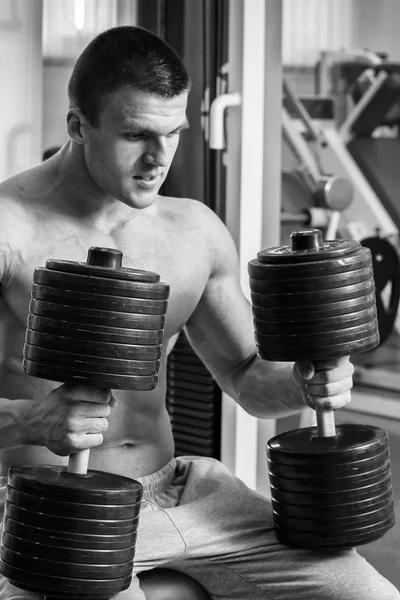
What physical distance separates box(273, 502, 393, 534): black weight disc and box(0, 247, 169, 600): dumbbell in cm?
28

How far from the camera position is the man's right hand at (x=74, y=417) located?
1.23 metres

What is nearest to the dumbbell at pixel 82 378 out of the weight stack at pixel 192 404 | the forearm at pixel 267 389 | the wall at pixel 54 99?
the forearm at pixel 267 389

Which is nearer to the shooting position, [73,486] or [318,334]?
[73,486]

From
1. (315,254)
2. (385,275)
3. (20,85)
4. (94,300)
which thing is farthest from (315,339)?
(385,275)

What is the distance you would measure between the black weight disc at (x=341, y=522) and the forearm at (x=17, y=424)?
0.40 metres

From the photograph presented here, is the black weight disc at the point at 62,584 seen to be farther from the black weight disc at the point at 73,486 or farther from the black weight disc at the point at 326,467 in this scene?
the black weight disc at the point at 326,467

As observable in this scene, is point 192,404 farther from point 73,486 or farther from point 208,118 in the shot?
point 73,486

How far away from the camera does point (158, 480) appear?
1.58 m

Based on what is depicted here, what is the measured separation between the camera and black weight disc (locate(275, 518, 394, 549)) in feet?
4.47

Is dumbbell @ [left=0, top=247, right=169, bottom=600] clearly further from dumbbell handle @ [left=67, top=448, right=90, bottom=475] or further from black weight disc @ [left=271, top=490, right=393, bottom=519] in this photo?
black weight disc @ [left=271, top=490, right=393, bottom=519]

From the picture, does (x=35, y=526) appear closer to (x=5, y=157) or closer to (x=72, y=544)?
(x=72, y=544)

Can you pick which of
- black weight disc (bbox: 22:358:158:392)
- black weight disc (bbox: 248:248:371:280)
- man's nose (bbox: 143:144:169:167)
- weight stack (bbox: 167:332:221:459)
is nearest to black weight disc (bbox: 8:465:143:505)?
black weight disc (bbox: 22:358:158:392)

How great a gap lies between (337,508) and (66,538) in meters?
0.39

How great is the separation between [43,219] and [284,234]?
4036 mm
